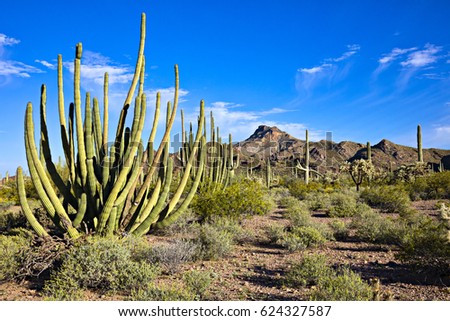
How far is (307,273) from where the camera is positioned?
5.86m

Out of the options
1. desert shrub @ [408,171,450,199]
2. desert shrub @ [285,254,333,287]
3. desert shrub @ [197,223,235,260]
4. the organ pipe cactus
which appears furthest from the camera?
desert shrub @ [408,171,450,199]

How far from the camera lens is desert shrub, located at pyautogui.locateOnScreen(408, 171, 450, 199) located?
19.8 metres

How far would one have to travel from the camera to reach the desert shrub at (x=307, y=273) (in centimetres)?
574

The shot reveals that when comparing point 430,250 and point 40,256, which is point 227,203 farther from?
point 40,256

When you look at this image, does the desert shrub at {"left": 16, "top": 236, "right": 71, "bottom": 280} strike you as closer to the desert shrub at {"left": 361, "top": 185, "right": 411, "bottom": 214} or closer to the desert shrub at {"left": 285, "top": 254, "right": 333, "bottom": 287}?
the desert shrub at {"left": 285, "top": 254, "right": 333, "bottom": 287}

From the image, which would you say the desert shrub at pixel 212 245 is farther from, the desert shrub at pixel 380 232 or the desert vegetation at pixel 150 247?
the desert shrub at pixel 380 232

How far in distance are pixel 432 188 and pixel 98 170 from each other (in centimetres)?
1969

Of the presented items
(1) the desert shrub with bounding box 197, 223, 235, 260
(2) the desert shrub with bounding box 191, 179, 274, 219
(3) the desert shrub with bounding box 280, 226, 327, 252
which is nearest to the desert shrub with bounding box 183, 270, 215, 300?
(1) the desert shrub with bounding box 197, 223, 235, 260

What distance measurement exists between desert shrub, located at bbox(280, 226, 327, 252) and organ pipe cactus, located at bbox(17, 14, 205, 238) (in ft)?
8.40

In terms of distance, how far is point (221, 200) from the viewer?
38.5 feet

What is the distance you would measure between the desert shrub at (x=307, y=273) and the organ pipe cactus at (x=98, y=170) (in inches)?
118

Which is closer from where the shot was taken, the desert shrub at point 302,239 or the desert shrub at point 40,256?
the desert shrub at point 40,256

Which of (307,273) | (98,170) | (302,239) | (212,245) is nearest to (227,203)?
(302,239)

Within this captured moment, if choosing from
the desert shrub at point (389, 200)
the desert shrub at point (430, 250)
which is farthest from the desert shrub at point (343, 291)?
the desert shrub at point (389, 200)
